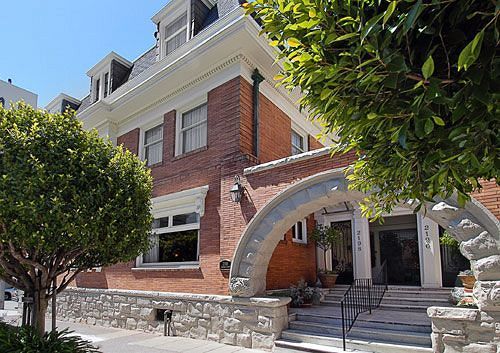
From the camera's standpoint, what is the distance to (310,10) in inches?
79.7

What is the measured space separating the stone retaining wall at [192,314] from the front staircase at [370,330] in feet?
1.49

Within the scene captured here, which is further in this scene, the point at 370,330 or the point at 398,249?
the point at 398,249

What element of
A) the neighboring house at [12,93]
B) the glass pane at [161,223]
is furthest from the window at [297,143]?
the neighboring house at [12,93]

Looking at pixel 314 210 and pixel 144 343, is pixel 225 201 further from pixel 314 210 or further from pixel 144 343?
pixel 144 343

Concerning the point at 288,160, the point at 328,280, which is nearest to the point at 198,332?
the point at 328,280

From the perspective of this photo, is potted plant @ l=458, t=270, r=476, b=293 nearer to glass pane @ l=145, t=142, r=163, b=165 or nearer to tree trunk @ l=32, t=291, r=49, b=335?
tree trunk @ l=32, t=291, r=49, b=335

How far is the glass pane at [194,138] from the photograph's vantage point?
1027cm

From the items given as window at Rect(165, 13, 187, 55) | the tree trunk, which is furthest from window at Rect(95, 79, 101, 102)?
the tree trunk

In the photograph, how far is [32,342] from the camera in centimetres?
516

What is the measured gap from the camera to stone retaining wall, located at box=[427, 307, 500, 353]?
17.6 ft

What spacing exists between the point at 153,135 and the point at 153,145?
33 centimetres

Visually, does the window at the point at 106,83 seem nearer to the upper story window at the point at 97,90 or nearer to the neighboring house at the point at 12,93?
the upper story window at the point at 97,90

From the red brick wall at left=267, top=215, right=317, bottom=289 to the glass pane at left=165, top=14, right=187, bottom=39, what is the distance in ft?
23.2

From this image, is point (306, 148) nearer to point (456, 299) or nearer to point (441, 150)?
point (456, 299)
